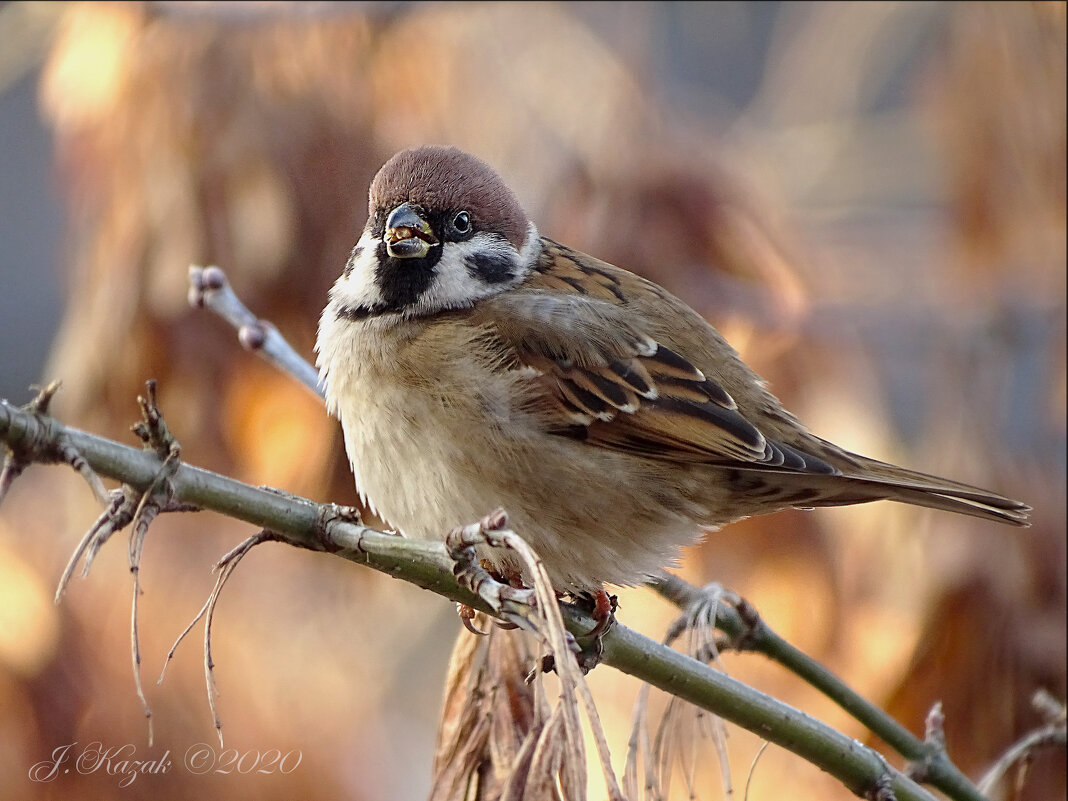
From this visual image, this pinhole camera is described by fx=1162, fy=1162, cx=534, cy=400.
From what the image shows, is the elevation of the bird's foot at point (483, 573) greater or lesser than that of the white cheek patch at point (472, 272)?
lesser

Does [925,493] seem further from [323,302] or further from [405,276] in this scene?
[323,302]


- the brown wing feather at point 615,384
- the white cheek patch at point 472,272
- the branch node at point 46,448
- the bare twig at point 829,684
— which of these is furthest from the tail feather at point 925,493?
the branch node at point 46,448

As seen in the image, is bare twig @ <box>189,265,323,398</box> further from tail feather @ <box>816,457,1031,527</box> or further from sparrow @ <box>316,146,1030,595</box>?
tail feather @ <box>816,457,1031,527</box>

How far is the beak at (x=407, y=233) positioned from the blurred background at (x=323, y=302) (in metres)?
0.52

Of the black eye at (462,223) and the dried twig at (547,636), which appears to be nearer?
the dried twig at (547,636)

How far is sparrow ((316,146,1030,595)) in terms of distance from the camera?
236 centimetres

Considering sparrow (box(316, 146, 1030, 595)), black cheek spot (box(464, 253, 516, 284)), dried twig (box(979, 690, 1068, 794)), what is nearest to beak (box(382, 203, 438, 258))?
sparrow (box(316, 146, 1030, 595))

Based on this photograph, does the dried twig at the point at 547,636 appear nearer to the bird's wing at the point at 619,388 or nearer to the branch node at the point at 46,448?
the branch node at the point at 46,448

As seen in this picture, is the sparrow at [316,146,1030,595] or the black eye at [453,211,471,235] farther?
the black eye at [453,211,471,235]

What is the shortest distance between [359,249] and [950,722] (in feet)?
6.25

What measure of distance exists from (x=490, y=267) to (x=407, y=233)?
229mm

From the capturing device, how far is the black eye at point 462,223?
2.63 meters

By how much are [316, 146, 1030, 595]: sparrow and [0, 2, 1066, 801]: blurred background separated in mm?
525

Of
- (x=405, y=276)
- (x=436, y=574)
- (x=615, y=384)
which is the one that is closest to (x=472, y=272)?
(x=405, y=276)
